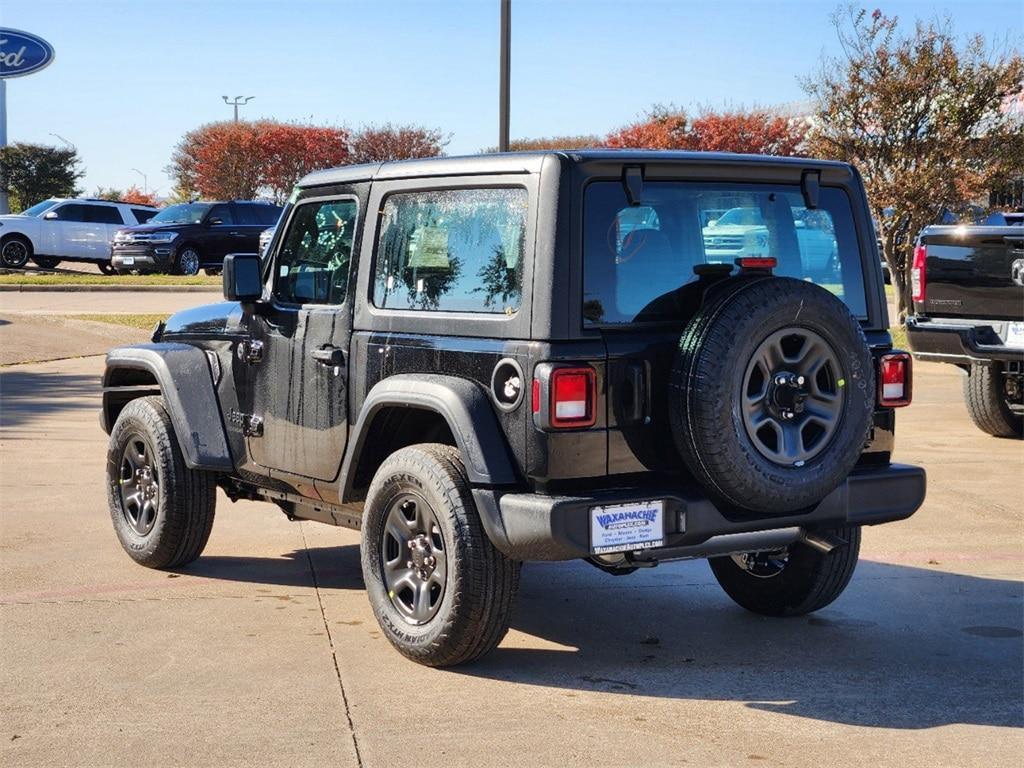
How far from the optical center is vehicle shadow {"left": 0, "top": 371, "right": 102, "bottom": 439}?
39.9 feet

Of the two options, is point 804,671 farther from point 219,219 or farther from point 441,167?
point 219,219

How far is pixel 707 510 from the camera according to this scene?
5.05m

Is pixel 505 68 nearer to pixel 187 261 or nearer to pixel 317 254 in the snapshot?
pixel 317 254

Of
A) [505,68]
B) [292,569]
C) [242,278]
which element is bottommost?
[292,569]

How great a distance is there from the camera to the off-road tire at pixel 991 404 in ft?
36.0

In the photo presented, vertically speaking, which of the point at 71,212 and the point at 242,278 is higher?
the point at 71,212

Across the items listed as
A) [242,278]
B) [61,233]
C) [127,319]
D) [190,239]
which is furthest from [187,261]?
[242,278]

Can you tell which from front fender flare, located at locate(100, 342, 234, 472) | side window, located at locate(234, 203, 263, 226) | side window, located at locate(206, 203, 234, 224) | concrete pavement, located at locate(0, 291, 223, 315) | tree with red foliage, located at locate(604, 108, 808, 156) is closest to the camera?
front fender flare, located at locate(100, 342, 234, 472)

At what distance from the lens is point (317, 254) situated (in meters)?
6.21

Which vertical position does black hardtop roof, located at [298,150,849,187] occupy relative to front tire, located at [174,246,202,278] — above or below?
above

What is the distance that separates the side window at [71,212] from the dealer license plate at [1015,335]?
83.4 ft

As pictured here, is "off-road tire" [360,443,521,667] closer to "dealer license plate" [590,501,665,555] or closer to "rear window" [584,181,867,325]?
"dealer license plate" [590,501,665,555]

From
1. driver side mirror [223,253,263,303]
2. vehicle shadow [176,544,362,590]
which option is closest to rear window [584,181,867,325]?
driver side mirror [223,253,263,303]

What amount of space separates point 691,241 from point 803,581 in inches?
63.7
